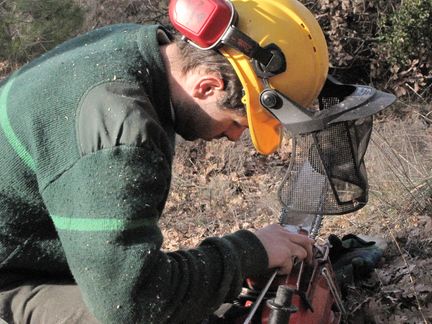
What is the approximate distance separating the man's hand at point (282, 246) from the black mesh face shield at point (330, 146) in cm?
25

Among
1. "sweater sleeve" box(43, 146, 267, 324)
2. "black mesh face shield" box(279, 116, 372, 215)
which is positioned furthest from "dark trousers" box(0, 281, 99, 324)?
"black mesh face shield" box(279, 116, 372, 215)

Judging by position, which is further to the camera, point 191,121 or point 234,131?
point 234,131

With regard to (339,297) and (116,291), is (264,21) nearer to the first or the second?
(116,291)

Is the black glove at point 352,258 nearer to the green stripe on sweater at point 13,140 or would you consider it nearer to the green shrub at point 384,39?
the green stripe on sweater at point 13,140

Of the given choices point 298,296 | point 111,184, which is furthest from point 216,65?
point 298,296

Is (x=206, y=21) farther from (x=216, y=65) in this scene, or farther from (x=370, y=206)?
(x=370, y=206)

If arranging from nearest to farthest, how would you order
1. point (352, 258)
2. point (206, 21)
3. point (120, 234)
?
point (120, 234)
point (206, 21)
point (352, 258)

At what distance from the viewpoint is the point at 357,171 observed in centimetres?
272

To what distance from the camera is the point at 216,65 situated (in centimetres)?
241

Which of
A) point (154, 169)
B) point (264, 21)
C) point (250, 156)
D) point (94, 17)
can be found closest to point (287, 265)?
point (154, 169)

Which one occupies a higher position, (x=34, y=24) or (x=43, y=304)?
(x=43, y=304)

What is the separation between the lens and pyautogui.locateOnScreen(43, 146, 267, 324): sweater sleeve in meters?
1.99

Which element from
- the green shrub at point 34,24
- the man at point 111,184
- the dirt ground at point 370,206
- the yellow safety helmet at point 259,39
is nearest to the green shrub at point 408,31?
the dirt ground at point 370,206

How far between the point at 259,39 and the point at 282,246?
82 centimetres
